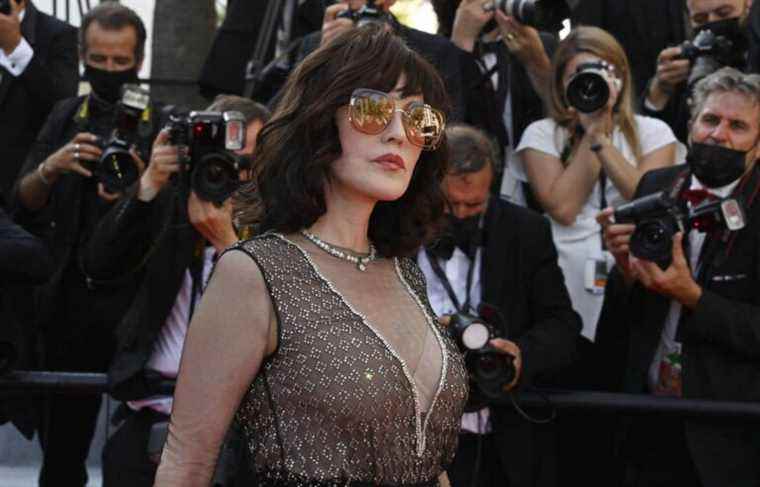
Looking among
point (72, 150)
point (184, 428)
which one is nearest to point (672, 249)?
point (72, 150)

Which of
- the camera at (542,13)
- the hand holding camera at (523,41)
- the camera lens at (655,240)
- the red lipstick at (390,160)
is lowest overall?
the camera lens at (655,240)

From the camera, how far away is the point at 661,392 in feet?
19.0

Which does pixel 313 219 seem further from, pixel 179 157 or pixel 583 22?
pixel 583 22

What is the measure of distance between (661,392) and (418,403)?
2670 mm

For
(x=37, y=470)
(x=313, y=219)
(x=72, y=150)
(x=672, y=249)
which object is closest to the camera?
(x=313, y=219)

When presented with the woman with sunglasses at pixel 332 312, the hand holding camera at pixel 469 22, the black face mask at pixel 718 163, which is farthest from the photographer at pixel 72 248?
A: the woman with sunglasses at pixel 332 312

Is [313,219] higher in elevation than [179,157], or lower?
higher

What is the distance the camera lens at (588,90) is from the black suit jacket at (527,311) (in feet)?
1.74

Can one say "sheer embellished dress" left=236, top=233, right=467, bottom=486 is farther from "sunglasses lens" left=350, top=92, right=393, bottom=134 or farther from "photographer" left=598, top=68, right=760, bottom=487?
"photographer" left=598, top=68, right=760, bottom=487

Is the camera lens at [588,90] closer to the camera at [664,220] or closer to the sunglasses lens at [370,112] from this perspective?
the camera at [664,220]

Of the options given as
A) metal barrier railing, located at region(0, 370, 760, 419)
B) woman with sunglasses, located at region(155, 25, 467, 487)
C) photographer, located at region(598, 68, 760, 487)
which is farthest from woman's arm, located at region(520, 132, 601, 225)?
woman with sunglasses, located at region(155, 25, 467, 487)

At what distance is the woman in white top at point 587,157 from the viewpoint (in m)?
6.33

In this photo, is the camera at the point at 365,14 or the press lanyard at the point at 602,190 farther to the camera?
the press lanyard at the point at 602,190

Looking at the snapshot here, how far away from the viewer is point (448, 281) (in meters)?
5.83
